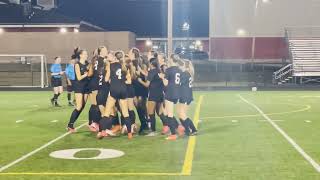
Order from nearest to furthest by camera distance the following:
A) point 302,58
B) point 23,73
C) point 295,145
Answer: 1. point 295,145
2. point 23,73
3. point 302,58

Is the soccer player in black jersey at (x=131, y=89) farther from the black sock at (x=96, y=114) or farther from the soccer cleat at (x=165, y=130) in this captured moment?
the black sock at (x=96, y=114)

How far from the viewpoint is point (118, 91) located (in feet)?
41.1

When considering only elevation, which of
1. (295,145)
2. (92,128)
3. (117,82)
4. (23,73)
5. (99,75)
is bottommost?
(295,145)

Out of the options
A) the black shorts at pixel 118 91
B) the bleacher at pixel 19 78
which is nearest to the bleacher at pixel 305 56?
the bleacher at pixel 19 78

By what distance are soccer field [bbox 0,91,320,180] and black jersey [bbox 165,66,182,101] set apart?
3.28ft

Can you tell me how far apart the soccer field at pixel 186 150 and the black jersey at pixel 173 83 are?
999 millimetres

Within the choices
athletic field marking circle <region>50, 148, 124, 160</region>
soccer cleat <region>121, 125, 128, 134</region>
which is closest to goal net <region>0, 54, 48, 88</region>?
soccer cleat <region>121, 125, 128, 134</region>

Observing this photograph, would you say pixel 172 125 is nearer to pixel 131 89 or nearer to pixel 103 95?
pixel 131 89

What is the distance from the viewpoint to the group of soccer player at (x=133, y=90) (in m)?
12.6

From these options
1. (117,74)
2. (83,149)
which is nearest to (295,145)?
(117,74)

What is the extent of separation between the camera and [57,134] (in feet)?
45.4

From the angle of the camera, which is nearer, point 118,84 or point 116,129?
point 118,84

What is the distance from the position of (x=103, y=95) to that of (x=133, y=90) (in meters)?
0.72

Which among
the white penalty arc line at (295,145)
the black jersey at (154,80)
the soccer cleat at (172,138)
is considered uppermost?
the black jersey at (154,80)
